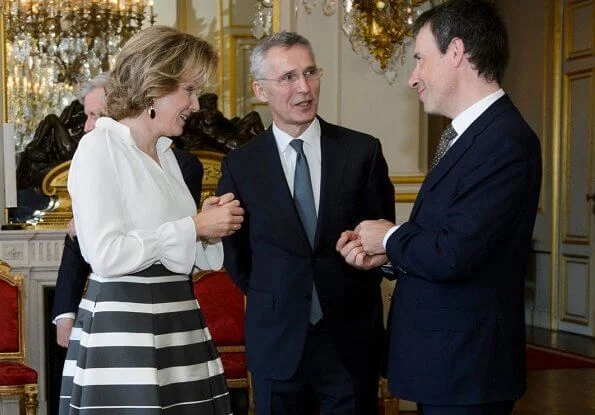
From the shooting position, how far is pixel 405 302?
2.49m

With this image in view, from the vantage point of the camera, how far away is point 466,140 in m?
2.41

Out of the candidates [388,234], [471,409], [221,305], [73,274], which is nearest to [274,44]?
[388,234]

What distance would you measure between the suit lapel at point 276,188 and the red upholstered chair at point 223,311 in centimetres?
176

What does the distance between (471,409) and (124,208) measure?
3.25 ft

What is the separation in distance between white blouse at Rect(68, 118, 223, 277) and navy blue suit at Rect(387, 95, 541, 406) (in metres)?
0.56

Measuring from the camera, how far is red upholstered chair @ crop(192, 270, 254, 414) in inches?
188

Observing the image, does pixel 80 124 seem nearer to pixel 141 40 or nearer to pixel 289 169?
pixel 289 169

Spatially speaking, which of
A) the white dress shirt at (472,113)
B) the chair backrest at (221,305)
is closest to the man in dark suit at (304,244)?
the white dress shirt at (472,113)

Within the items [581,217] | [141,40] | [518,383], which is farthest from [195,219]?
[581,217]

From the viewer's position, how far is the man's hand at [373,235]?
256cm

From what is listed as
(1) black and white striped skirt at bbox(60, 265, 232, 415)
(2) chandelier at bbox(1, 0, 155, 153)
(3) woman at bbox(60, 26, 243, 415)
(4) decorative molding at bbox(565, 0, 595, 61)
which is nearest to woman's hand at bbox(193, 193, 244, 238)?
(3) woman at bbox(60, 26, 243, 415)

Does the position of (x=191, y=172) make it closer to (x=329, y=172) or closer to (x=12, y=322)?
(x=329, y=172)

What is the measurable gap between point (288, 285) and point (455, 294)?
70 cm

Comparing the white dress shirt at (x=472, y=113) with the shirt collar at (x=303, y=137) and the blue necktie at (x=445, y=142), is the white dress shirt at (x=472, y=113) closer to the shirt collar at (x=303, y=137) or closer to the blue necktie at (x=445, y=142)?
the blue necktie at (x=445, y=142)
